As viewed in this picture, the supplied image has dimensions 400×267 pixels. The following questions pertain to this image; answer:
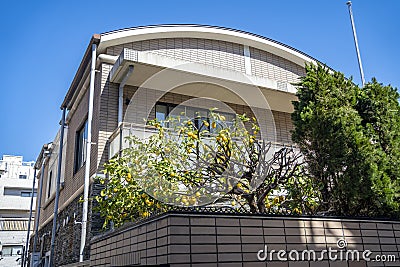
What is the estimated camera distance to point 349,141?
3.95 m

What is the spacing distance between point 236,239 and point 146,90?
5891 millimetres

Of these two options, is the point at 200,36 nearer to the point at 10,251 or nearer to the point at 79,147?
the point at 79,147

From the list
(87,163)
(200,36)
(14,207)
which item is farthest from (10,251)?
(200,36)

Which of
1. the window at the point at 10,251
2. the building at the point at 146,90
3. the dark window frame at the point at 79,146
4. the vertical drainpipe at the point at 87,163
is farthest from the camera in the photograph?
the window at the point at 10,251

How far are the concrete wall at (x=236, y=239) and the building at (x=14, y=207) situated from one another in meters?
17.2

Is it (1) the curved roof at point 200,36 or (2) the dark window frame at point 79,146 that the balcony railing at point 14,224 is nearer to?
(2) the dark window frame at point 79,146

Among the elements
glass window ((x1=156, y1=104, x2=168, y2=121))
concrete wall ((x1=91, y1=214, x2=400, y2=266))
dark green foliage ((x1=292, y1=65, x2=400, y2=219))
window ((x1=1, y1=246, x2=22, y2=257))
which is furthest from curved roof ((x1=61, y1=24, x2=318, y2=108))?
window ((x1=1, y1=246, x2=22, y2=257))

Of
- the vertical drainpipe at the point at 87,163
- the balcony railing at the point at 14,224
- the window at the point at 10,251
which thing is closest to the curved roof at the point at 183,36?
the vertical drainpipe at the point at 87,163

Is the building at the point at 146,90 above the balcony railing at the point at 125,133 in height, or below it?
above

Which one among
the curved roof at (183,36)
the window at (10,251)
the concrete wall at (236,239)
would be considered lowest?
the concrete wall at (236,239)

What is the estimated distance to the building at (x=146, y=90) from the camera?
24.4 feet

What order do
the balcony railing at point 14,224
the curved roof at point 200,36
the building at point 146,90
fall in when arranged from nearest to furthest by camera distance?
the building at point 146,90 → the curved roof at point 200,36 → the balcony railing at point 14,224

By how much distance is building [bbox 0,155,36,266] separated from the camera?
74.1ft

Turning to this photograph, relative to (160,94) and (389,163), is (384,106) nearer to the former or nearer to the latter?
A: (389,163)
